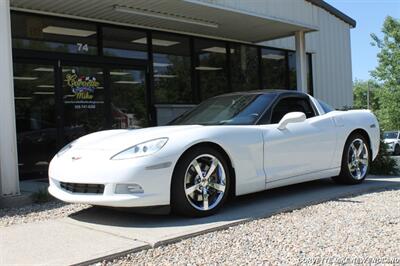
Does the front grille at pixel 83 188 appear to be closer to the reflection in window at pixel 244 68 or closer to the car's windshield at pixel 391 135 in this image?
the reflection in window at pixel 244 68

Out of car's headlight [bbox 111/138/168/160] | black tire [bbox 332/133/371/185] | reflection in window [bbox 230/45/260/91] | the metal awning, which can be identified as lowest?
black tire [bbox 332/133/371/185]

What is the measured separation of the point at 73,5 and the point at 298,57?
5.32 m

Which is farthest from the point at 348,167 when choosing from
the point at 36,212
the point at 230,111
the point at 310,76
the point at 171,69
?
the point at 310,76

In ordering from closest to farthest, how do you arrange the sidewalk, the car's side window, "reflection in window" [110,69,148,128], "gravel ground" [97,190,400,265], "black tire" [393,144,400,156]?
"gravel ground" [97,190,400,265] < the sidewalk < the car's side window < "reflection in window" [110,69,148,128] < "black tire" [393,144,400,156]

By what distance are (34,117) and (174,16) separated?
3366 millimetres

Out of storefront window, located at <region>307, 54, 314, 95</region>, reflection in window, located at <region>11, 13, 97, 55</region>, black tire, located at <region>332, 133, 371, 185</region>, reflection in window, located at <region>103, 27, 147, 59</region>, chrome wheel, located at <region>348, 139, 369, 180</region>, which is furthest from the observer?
storefront window, located at <region>307, 54, 314, 95</region>

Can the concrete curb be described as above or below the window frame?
below

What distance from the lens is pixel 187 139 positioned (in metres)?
5.05

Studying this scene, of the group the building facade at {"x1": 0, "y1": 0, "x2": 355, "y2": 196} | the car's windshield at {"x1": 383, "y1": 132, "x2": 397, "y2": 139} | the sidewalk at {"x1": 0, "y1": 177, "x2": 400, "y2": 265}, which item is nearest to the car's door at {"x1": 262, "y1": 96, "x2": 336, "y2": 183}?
the sidewalk at {"x1": 0, "y1": 177, "x2": 400, "y2": 265}

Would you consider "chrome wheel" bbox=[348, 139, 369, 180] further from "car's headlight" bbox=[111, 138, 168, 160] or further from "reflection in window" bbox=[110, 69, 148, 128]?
"reflection in window" bbox=[110, 69, 148, 128]

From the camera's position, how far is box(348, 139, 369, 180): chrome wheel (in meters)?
7.13

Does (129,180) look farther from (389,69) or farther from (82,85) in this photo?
(389,69)

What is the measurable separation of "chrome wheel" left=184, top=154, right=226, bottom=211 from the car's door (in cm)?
71

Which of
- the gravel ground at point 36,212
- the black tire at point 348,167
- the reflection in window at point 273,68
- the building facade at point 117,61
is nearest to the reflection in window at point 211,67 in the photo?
the building facade at point 117,61
